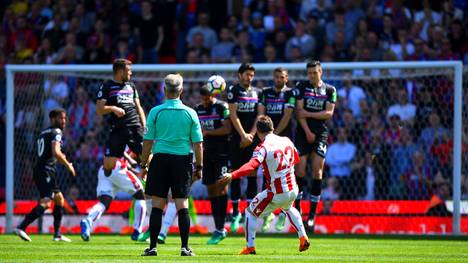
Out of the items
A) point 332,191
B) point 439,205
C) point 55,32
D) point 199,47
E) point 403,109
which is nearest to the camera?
point 439,205

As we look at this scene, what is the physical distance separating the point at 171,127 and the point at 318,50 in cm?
1100

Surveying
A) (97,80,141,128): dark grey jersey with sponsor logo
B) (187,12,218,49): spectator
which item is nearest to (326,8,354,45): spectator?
(187,12,218,49): spectator

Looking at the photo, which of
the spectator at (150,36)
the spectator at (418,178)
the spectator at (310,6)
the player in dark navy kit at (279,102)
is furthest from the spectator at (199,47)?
the player in dark navy kit at (279,102)

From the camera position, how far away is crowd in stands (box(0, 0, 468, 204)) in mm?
19734

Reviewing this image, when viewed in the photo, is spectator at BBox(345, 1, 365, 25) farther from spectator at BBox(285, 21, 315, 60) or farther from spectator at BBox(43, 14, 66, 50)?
spectator at BBox(43, 14, 66, 50)

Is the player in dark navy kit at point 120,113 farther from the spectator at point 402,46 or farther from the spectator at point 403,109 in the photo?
the spectator at point 402,46

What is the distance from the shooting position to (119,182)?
16.1 meters

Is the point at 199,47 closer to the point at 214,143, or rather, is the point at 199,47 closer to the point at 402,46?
the point at 402,46

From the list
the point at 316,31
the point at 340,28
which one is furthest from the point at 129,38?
the point at 340,28

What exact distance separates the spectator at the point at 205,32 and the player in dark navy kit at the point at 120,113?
25.7 ft

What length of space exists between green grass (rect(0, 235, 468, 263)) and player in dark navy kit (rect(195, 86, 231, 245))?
0.73m

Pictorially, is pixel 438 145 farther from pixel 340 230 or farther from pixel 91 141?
pixel 91 141

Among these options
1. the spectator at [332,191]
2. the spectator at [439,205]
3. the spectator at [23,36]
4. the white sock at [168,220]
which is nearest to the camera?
the white sock at [168,220]

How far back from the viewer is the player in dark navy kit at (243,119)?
54.9 feet
